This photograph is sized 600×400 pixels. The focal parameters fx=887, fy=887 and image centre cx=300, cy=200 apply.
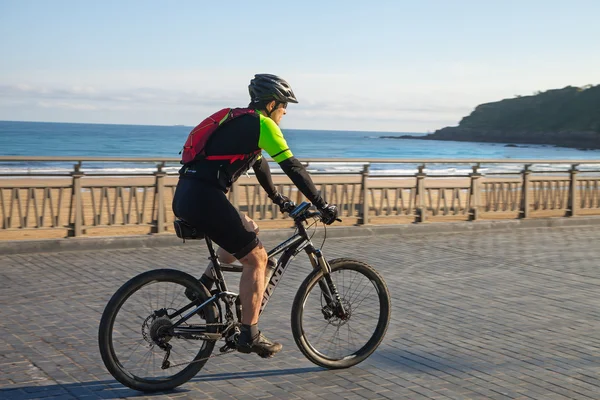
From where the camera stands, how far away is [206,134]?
17.4 ft

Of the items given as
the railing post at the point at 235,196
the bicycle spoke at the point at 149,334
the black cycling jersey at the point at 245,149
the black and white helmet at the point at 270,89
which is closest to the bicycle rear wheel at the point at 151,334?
the bicycle spoke at the point at 149,334

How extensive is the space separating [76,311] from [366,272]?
311 centimetres

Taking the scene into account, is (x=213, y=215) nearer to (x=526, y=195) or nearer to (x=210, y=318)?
(x=210, y=318)

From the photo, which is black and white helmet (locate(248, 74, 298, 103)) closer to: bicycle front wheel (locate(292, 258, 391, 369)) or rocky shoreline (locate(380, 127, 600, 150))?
bicycle front wheel (locate(292, 258, 391, 369))

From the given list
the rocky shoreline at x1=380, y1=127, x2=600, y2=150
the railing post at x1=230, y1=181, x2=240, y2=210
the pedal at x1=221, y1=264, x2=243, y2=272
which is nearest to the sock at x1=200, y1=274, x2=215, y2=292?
the pedal at x1=221, y1=264, x2=243, y2=272

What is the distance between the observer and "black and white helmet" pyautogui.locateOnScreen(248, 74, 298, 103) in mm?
5477

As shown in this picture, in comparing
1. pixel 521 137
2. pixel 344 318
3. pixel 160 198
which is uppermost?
pixel 521 137

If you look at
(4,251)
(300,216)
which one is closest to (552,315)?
(300,216)

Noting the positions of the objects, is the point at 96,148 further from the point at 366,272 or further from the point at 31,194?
the point at 366,272

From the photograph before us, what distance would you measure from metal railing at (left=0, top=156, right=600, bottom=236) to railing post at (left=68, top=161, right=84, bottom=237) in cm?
1

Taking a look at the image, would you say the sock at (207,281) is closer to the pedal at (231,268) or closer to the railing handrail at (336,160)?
the pedal at (231,268)

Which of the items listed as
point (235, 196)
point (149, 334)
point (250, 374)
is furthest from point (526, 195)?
point (149, 334)

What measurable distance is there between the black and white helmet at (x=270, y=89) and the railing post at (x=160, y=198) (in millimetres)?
8229

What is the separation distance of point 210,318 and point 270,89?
146cm
